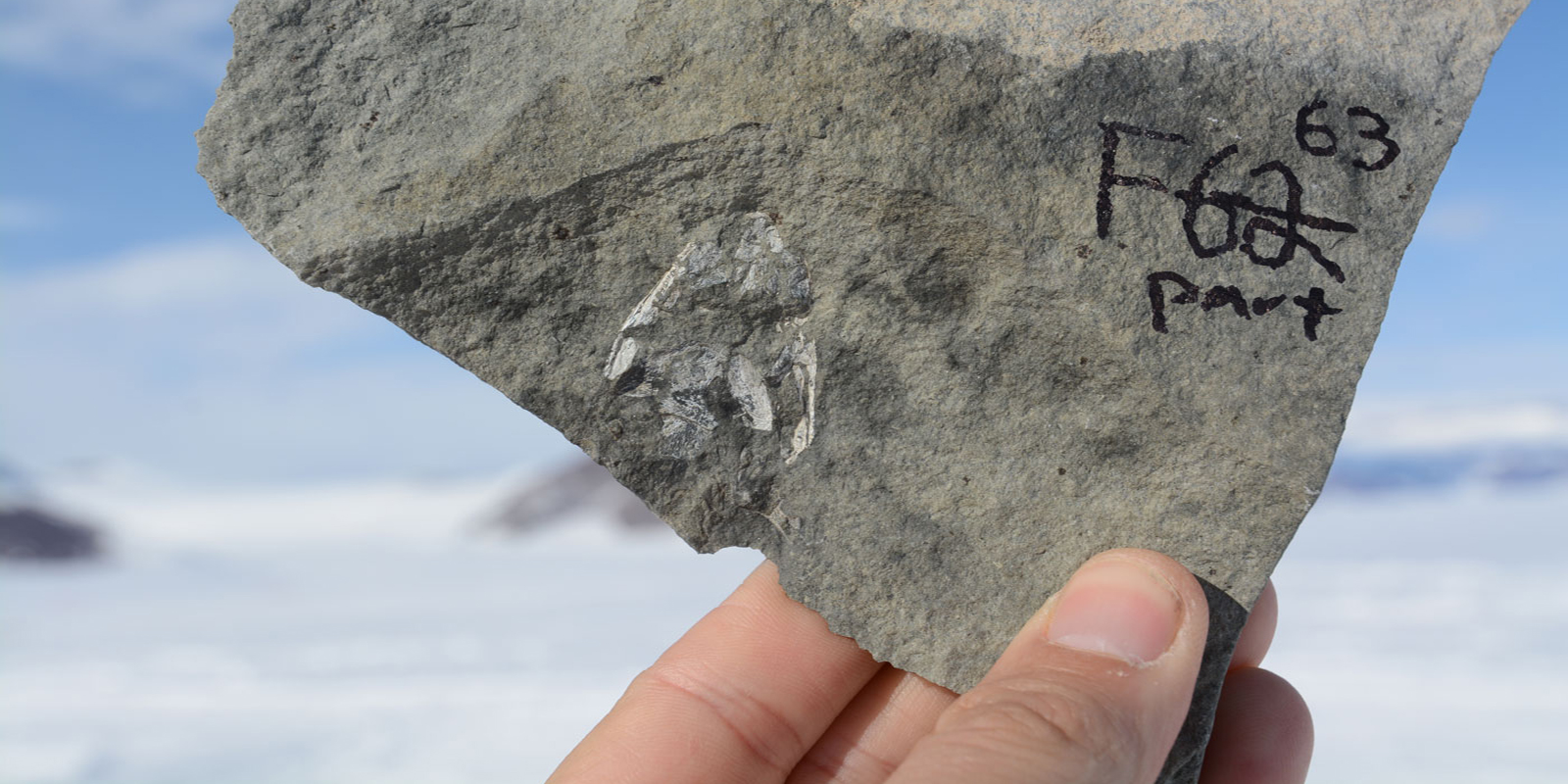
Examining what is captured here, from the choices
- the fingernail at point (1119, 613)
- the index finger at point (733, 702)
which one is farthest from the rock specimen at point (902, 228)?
the index finger at point (733, 702)

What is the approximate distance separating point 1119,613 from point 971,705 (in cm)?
26

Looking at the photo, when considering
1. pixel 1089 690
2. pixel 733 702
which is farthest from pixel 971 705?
pixel 733 702

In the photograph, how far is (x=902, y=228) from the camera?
1.64m

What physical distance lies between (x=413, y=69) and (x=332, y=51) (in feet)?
0.41

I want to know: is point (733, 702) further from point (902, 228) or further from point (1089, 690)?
point (902, 228)

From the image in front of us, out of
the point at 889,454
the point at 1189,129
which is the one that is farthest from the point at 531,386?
the point at 1189,129

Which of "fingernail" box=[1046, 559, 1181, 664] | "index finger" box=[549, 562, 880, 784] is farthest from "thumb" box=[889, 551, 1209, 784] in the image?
"index finger" box=[549, 562, 880, 784]

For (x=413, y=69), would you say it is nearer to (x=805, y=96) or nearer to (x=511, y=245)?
(x=511, y=245)

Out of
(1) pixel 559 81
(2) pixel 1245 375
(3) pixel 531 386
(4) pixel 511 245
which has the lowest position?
(2) pixel 1245 375

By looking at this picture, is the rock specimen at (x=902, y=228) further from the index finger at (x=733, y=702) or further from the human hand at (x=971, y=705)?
the index finger at (x=733, y=702)

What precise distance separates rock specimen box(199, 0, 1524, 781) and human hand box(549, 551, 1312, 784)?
0.12m

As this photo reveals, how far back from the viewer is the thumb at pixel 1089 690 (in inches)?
57.9

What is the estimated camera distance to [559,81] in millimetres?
1645

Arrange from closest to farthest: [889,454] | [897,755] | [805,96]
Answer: [805,96] → [889,454] → [897,755]
